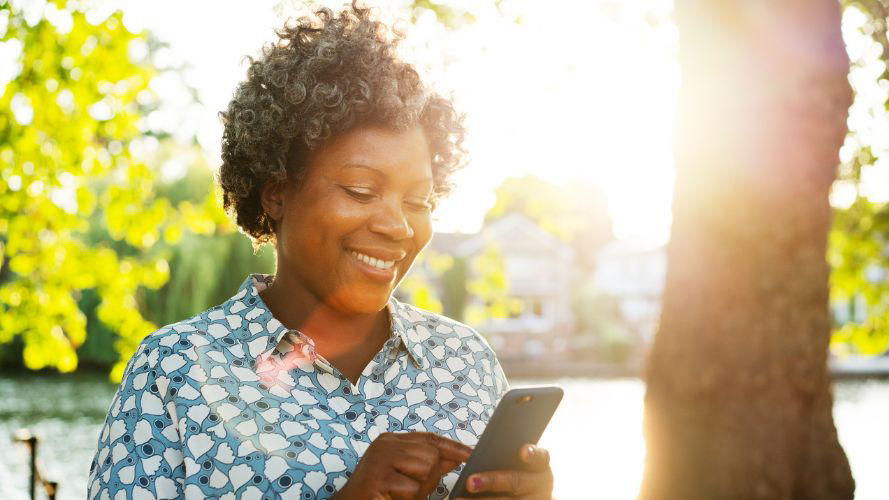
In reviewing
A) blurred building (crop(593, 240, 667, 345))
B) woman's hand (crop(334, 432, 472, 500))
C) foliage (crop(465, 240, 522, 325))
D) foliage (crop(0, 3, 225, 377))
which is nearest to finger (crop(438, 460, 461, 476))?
woman's hand (crop(334, 432, 472, 500))

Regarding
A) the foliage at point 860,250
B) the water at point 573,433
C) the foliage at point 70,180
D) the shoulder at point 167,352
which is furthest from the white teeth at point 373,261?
the foliage at point 860,250

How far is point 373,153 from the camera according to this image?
6.68 ft

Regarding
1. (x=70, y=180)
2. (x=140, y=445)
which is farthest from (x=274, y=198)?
(x=70, y=180)

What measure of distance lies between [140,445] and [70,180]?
548 cm

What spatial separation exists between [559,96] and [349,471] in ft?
24.7

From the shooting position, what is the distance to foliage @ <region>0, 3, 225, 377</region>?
5.89 metres

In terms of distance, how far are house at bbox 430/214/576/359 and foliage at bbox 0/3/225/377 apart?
Result: 40746 millimetres

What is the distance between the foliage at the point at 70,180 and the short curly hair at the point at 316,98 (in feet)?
12.4

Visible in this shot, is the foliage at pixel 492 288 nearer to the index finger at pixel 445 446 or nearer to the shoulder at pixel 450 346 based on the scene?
the shoulder at pixel 450 346

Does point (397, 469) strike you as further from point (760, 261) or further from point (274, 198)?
point (760, 261)

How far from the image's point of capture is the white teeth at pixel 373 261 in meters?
2.04

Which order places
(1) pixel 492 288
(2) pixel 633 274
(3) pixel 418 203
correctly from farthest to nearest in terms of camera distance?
(2) pixel 633 274, (1) pixel 492 288, (3) pixel 418 203

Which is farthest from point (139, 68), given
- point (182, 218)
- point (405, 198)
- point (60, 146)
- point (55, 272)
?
point (405, 198)

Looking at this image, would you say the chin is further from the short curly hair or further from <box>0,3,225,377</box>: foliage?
<box>0,3,225,377</box>: foliage
